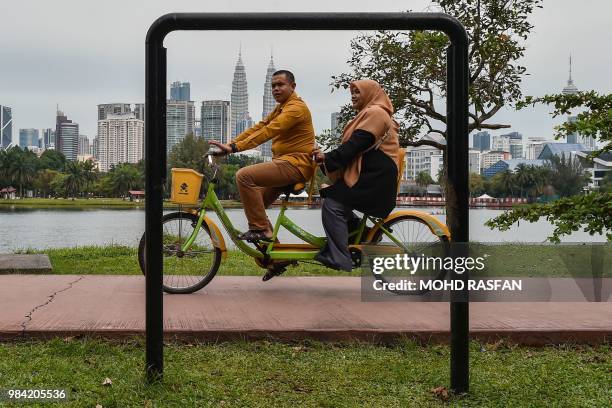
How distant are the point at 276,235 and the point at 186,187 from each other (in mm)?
788

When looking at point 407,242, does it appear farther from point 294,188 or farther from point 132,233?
point 132,233

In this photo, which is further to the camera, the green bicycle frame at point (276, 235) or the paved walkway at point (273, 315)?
the green bicycle frame at point (276, 235)

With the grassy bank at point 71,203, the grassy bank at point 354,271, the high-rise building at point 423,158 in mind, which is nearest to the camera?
the grassy bank at point 354,271

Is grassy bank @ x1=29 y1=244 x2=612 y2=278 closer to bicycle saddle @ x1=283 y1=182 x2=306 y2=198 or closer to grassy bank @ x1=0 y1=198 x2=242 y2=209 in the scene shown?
bicycle saddle @ x1=283 y1=182 x2=306 y2=198

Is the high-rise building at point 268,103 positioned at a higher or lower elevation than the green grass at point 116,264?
higher

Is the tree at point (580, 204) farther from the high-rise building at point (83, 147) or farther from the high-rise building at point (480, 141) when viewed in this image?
the high-rise building at point (83, 147)

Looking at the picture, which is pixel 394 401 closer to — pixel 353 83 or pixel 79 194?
pixel 353 83

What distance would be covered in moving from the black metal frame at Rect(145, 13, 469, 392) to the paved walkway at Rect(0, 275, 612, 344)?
3.80 feet

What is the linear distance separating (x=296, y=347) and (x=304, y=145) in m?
1.89

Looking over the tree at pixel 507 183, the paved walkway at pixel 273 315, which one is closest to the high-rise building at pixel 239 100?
the paved walkway at pixel 273 315

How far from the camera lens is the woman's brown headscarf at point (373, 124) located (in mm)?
4875

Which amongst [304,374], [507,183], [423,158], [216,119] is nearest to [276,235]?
[216,119]

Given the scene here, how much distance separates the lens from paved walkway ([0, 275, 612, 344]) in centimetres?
392

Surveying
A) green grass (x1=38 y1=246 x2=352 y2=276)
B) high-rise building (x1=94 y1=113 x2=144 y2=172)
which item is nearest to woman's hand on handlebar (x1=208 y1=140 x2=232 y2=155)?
green grass (x1=38 y1=246 x2=352 y2=276)
